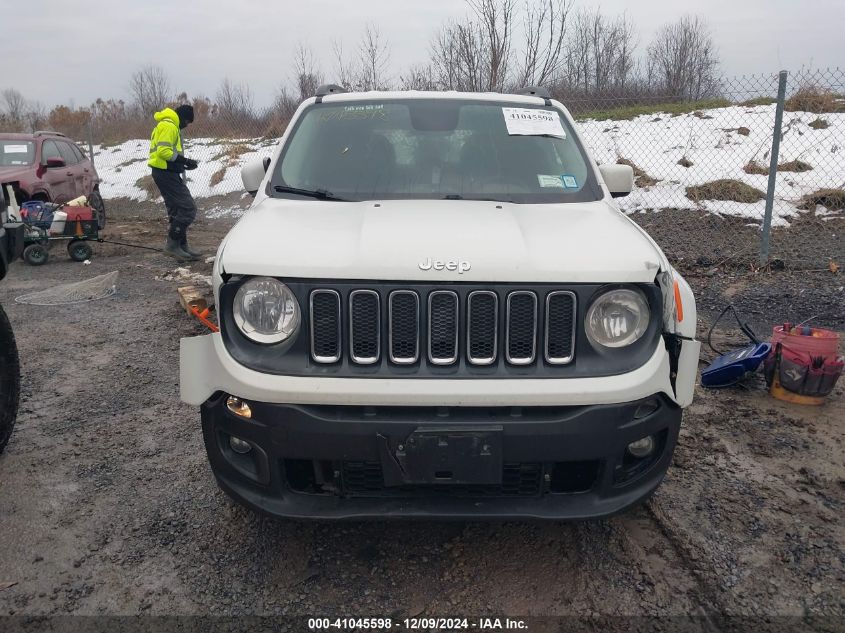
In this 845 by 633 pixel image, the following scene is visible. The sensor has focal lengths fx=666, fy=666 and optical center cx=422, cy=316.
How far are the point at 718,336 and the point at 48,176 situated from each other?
10551 mm

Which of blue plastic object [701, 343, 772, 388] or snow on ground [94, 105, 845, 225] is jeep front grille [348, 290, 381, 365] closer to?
blue plastic object [701, 343, 772, 388]

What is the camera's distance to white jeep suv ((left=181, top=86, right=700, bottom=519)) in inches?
88.4

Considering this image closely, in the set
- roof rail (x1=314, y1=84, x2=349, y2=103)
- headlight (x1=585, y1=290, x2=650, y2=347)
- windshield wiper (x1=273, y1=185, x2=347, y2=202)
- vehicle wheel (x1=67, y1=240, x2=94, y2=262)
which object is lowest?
vehicle wheel (x1=67, y1=240, x2=94, y2=262)

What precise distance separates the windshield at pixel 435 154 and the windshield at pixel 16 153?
360 inches

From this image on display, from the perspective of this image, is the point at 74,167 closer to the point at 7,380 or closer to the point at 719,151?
the point at 7,380

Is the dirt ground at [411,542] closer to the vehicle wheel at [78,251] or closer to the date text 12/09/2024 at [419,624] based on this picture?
the date text 12/09/2024 at [419,624]

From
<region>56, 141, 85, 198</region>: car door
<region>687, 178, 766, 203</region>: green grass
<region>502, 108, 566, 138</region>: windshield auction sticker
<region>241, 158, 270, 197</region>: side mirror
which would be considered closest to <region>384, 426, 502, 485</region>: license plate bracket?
<region>502, 108, 566, 138</region>: windshield auction sticker

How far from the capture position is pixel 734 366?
429 centimetres

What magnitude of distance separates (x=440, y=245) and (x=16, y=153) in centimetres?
1104

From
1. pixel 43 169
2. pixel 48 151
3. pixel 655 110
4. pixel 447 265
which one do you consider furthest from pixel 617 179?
pixel 655 110

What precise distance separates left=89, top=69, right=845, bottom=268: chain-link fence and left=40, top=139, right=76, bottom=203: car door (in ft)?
13.0

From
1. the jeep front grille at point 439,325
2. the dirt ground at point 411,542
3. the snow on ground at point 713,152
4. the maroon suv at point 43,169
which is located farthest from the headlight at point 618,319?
the maroon suv at point 43,169

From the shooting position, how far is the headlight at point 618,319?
2355mm

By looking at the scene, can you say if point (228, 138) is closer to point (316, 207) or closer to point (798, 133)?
point (798, 133)
